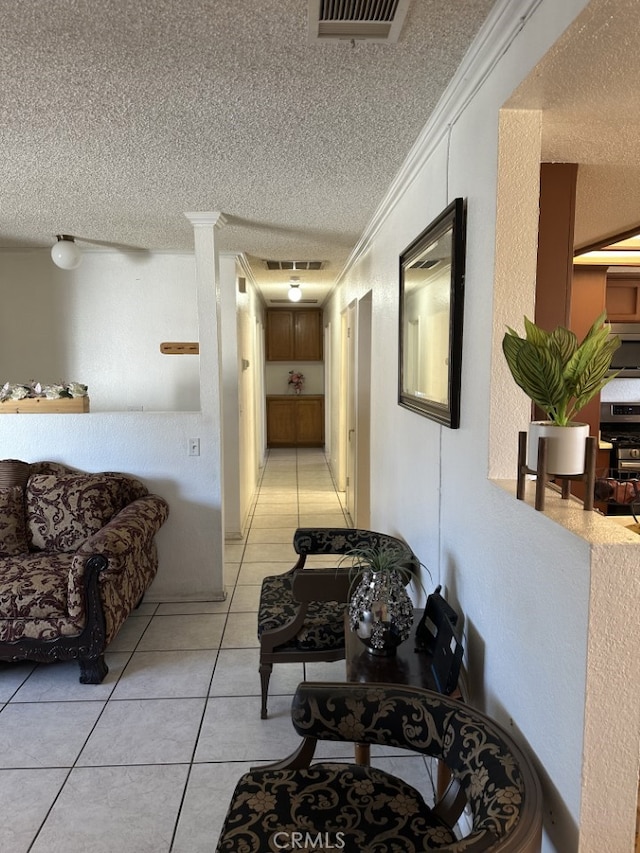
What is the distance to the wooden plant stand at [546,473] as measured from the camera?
3.73ft

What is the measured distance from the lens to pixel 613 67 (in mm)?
1202

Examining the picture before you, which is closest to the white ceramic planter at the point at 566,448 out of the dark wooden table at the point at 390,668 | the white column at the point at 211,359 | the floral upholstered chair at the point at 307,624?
the dark wooden table at the point at 390,668

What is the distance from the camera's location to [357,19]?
1337 mm

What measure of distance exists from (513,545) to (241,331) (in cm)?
387

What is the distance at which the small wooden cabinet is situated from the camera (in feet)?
30.0

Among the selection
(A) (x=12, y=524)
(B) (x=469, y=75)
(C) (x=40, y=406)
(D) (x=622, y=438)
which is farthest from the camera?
(D) (x=622, y=438)

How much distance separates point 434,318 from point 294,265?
10.9ft

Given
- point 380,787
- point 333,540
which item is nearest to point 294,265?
point 333,540

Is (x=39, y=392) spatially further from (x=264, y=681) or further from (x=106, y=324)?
(x=264, y=681)

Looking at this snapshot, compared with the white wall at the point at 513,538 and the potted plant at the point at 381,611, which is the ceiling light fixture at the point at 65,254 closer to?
the white wall at the point at 513,538

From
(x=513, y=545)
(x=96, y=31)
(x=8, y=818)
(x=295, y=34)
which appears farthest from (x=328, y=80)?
(x=8, y=818)

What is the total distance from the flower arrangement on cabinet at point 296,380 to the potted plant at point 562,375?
824cm

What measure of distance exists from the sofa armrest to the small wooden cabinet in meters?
5.81

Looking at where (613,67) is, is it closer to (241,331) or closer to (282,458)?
(241,331)
